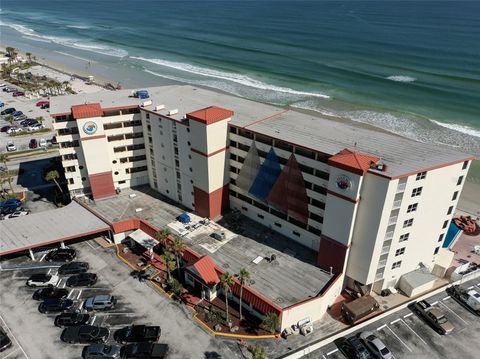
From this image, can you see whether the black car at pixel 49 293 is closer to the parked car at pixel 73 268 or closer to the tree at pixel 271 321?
the parked car at pixel 73 268

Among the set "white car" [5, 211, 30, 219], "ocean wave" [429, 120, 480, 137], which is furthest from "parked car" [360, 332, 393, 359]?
"ocean wave" [429, 120, 480, 137]

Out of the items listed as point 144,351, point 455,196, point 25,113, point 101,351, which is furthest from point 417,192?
point 25,113

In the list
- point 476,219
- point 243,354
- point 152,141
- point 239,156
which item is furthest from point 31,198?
point 476,219

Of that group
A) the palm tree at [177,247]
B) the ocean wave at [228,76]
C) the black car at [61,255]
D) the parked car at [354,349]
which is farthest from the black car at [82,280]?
the ocean wave at [228,76]

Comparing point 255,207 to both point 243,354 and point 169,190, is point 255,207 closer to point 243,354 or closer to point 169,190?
point 169,190

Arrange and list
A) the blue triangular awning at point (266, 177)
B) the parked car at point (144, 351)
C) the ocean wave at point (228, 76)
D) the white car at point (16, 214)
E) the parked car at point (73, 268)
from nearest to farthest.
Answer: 1. the parked car at point (144, 351)
2. the blue triangular awning at point (266, 177)
3. the parked car at point (73, 268)
4. the white car at point (16, 214)
5. the ocean wave at point (228, 76)
